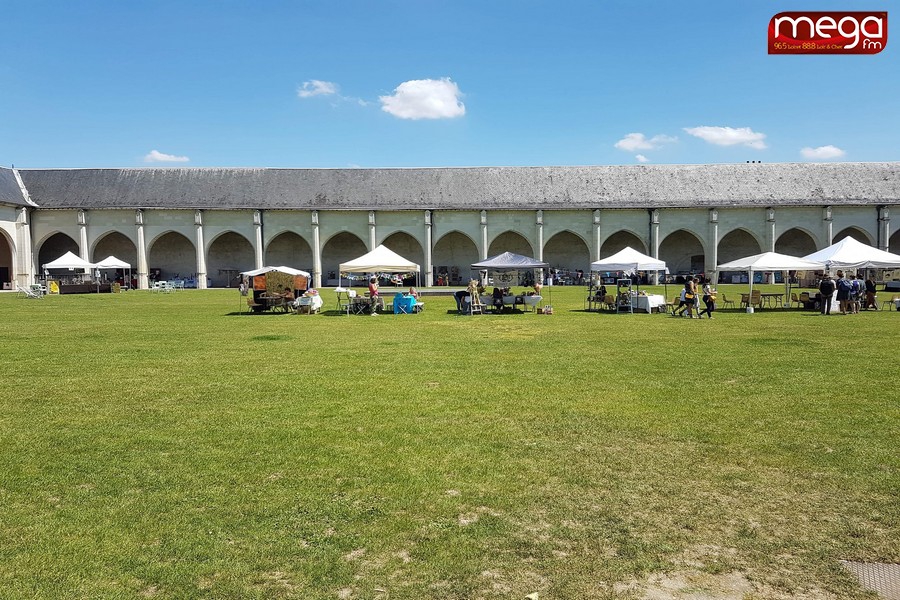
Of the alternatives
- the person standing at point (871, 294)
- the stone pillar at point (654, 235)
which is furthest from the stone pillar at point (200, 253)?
the person standing at point (871, 294)

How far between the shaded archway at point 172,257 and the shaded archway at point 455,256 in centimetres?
1614

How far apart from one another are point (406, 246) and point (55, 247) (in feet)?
74.3

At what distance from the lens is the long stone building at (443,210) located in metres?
39.2

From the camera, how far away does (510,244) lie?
43.5m

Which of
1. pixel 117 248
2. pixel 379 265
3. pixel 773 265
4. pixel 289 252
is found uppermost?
pixel 117 248

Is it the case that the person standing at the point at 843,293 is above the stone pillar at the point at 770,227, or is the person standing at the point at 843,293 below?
below

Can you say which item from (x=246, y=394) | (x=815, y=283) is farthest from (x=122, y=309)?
(x=815, y=283)

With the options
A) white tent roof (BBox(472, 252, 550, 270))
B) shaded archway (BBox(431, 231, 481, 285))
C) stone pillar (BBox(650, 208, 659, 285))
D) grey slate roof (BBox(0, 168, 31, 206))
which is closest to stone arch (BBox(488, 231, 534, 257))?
shaded archway (BBox(431, 231, 481, 285))

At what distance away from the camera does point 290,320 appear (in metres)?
16.7

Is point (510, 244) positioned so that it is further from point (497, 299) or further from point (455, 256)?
point (497, 299)

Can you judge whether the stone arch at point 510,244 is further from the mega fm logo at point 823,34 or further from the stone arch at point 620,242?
the mega fm logo at point 823,34

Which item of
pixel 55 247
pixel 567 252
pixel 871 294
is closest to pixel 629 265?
pixel 871 294

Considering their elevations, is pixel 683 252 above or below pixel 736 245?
below

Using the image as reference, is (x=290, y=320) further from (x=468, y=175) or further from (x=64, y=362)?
(x=468, y=175)
